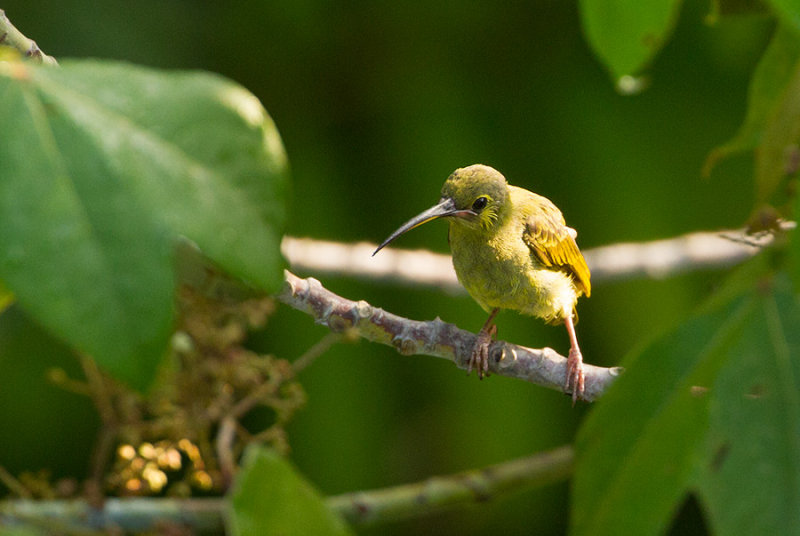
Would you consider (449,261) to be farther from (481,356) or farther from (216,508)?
(481,356)

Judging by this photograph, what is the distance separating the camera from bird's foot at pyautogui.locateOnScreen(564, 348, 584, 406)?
939 millimetres

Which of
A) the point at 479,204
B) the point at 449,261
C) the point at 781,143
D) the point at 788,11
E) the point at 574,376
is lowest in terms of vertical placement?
the point at 449,261

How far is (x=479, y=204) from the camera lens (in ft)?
3.62

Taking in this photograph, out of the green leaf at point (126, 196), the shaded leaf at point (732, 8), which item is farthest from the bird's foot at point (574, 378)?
the green leaf at point (126, 196)

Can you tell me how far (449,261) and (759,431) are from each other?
4.85ft

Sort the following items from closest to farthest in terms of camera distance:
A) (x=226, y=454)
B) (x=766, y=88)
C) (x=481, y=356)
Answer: (x=766, y=88)
(x=481, y=356)
(x=226, y=454)

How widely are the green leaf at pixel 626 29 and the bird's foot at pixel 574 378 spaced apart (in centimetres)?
32

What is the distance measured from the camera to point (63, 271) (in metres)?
0.49

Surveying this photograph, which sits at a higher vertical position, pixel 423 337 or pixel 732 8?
pixel 732 8

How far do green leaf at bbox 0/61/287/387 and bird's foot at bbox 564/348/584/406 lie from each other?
530 mm

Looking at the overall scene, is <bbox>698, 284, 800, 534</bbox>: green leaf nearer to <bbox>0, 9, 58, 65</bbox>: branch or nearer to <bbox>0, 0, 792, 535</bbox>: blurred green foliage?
<bbox>0, 9, 58, 65</bbox>: branch

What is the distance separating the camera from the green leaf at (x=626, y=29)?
791 mm

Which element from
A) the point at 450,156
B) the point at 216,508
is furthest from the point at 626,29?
the point at 450,156

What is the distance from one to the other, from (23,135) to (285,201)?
0.53 feet
